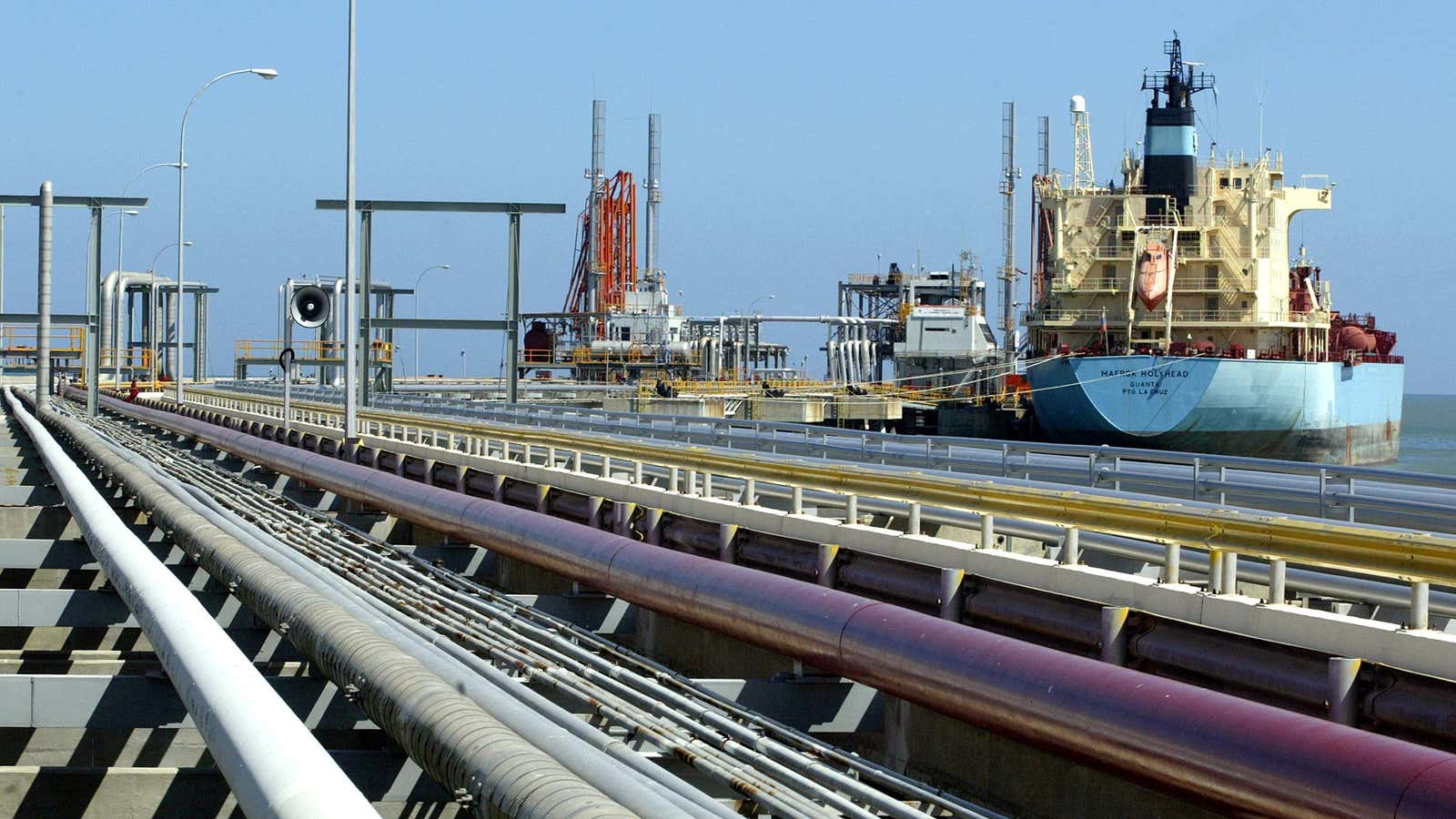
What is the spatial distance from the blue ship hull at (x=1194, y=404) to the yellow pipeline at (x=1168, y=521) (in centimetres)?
5421

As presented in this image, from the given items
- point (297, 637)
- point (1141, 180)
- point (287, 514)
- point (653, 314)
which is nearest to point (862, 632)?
point (297, 637)

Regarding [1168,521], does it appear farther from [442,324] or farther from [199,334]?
[199,334]

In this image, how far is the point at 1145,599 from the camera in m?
11.7

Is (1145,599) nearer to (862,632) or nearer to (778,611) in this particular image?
(862,632)

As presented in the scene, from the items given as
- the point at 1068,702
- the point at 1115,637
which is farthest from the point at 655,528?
the point at 1068,702

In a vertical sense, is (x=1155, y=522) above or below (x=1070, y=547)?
above

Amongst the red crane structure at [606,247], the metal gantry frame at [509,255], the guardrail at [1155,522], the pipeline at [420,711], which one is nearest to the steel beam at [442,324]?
the metal gantry frame at [509,255]

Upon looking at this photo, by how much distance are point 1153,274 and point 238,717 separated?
73.3 metres

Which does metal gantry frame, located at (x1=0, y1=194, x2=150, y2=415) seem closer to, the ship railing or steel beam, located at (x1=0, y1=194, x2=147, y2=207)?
steel beam, located at (x1=0, y1=194, x2=147, y2=207)

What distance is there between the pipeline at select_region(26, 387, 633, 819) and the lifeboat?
6548cm

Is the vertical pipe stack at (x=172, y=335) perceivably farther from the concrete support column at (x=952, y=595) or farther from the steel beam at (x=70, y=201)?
the concrete support column at (x=952, y=595)

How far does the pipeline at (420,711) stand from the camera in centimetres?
700

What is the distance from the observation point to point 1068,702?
1007 cm

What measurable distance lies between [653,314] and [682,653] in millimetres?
121562
